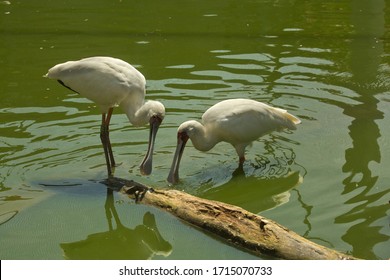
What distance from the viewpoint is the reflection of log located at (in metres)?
5.37

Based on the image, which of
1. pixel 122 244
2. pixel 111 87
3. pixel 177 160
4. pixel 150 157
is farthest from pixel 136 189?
pixel 111 87

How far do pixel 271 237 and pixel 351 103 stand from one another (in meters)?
4.20

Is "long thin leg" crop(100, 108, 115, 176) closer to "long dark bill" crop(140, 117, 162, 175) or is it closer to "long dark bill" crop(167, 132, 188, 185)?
"long dark bill" crop(140, 117, 162, 175)

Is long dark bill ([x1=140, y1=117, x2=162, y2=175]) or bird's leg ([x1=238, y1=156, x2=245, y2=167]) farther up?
long dark bill ([x1=140, y1=117, x2=162, y2=175])

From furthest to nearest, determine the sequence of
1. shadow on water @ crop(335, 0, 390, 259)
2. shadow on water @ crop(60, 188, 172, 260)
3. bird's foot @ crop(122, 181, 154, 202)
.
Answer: bird's foot @ crop(122, 181, 154, 202) → shadow on water @ crop(335, 0, 390, 259) → shadow on water @ crop(60, 188, 172, 260)

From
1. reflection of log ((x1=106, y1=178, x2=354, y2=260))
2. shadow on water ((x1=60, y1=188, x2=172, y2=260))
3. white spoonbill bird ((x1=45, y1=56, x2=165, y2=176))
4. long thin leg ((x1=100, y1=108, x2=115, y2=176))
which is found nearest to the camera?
reflection of log ((x1=106, y1=178, x2=354, y2=260))

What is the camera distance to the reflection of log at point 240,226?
17.6ft

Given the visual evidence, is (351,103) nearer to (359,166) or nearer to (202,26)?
(359,166)

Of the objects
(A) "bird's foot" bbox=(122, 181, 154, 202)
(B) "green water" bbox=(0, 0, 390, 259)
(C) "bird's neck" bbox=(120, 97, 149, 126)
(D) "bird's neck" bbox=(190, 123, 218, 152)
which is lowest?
(B) "green water" bbox=(0, 0, 390, 259)

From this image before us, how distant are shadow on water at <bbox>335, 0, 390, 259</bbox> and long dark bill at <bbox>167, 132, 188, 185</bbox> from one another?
1479 millimetres

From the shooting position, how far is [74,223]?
21.7 feet

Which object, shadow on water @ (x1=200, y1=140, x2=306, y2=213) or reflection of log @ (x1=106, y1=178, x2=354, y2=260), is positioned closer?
reflection of log @ (x1=106, y1=178, x2=354, y2=260)

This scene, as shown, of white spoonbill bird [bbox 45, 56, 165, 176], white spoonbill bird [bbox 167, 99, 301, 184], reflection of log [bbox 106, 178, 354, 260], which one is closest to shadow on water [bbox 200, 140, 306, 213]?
white spoonbill bird [bbox 167, 99, 301, 184]

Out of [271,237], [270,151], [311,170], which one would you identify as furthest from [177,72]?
[271,237]
